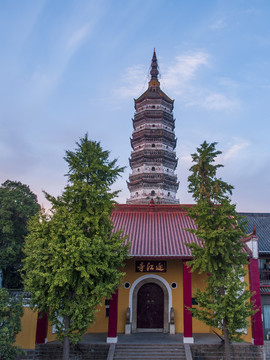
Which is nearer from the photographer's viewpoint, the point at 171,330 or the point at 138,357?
the point at 138,357

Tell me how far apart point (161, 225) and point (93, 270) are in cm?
650

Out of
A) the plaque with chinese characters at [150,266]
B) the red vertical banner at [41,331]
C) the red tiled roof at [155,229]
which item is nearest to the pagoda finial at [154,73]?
the red tiled roof at [155,229]

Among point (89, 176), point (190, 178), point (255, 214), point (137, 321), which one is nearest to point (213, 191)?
point (190, 178)

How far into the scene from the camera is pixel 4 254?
19.6 metres

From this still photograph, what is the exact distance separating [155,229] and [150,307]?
378 centimetres

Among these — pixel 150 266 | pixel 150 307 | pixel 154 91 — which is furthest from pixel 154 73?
pixel 150 307

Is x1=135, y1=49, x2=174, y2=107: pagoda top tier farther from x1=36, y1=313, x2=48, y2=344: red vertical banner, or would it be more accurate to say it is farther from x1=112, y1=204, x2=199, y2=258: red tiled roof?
x1=36, y1=313, x2=48, y2=344: red vertical banner

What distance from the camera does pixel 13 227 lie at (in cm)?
2069

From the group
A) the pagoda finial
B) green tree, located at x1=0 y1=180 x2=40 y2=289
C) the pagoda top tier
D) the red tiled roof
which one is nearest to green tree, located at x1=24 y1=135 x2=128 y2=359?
the red tiled roof

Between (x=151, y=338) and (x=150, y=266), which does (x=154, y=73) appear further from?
(x=151, y=338)

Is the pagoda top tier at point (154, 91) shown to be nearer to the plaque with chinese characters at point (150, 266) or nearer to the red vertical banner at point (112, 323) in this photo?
the plaque with chinese characters at point (150, 266)

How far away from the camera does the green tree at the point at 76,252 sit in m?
8.69

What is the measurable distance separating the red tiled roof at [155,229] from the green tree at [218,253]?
159 centimetres

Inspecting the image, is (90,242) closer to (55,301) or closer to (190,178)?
(55,301)
